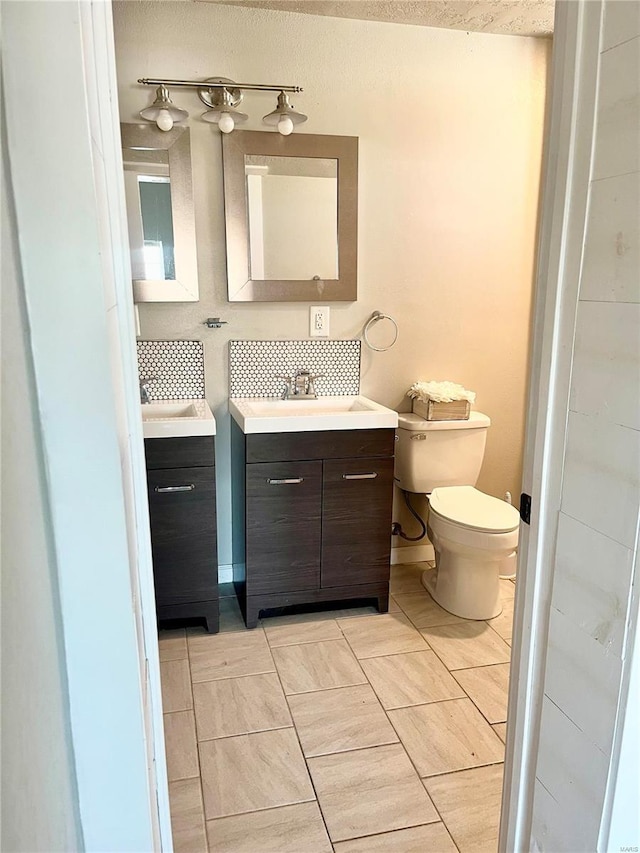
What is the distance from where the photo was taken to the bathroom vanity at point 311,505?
2.50 m

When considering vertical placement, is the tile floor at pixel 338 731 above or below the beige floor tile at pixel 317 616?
above

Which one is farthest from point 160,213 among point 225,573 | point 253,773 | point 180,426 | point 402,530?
point 253,773

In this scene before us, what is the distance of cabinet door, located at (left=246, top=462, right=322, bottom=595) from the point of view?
2521 mm

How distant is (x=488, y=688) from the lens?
226 centimetres

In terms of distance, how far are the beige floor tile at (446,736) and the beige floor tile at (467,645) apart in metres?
0.25

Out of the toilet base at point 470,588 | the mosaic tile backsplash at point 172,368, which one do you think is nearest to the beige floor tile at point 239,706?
the toilet base at point 470,588

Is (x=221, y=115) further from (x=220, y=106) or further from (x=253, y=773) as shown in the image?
(x=253, y=773)

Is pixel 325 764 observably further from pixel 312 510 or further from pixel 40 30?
pixel 40 30

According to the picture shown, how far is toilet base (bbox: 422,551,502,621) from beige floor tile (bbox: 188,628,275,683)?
840 millimetres

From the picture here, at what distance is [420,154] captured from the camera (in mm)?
2854

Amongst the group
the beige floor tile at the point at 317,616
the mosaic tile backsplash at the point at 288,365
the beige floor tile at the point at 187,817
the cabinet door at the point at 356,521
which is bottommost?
the beige floor tile at the point at 317,616

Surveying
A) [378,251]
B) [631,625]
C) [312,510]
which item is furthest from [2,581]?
[378,251]

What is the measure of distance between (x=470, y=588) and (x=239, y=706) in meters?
1.11

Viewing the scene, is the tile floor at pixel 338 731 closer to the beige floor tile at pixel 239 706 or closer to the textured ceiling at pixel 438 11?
the beige floor tile at pixel 239 706
